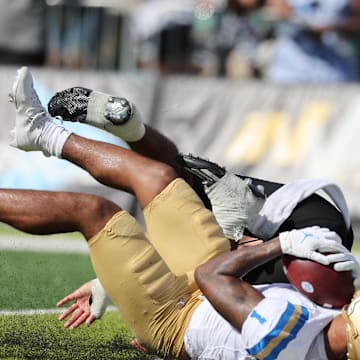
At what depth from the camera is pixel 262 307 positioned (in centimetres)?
420

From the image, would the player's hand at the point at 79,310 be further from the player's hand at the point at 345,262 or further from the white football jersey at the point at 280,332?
the player's hand at the point at 345,262

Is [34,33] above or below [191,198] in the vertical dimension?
below

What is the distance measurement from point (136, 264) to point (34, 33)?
788 centimetres

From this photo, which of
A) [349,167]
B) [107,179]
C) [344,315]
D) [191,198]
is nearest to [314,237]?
[344,315]

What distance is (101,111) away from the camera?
498 cm

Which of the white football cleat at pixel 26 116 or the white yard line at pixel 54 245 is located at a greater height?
the white football cleat at pixel 26 116

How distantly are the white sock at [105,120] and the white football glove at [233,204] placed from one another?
17.5 inches

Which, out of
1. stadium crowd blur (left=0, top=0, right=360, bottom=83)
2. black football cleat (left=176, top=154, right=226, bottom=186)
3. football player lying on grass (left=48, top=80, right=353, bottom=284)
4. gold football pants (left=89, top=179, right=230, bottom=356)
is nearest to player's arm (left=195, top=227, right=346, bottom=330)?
gold football pants (left=89, top=179, right=230, bottom=356)

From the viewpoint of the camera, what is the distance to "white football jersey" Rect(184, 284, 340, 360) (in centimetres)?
416

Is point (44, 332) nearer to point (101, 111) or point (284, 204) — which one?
point (101, 111)

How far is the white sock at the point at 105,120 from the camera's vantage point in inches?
196

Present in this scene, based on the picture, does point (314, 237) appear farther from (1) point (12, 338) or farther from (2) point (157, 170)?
(1) point (12, 338)

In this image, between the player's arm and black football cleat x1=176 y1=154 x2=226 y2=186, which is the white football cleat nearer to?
black football cleat x1=176 y1=154 x2=226 y2=186

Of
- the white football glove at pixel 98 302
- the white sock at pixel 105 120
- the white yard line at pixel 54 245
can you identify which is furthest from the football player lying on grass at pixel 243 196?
the white yard line at pixel 54 245
